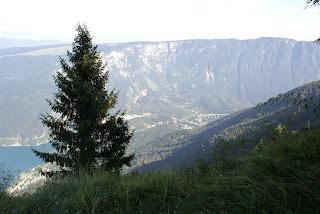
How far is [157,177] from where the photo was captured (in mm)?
5973

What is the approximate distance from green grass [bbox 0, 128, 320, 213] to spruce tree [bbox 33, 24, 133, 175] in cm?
1678

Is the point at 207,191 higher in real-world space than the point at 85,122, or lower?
higher

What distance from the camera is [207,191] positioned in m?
5.13

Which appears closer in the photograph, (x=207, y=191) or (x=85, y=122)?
(x=207, y=191)

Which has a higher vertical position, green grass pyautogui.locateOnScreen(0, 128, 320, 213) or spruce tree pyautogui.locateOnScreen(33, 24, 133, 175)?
green grass pyautogui.locateOnScreen(0, 128, 320, 213)

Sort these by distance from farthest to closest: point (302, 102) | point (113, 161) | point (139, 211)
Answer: point (113, 161) < point (302, 102) < point (139, 211)

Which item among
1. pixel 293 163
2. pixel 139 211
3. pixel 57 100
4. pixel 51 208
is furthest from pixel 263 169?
pixel 57 100

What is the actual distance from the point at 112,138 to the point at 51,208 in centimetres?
1906

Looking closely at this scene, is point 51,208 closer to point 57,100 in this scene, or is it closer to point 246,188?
point 246,188

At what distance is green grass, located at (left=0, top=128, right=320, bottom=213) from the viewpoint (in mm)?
4453

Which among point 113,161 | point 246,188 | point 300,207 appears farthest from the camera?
point 113,161

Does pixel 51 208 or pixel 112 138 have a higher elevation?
pixel 51 208

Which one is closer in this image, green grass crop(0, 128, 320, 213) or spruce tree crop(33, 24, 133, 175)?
green grass crop(0, 128, 320, 213)

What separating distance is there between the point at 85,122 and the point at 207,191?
18.3m
